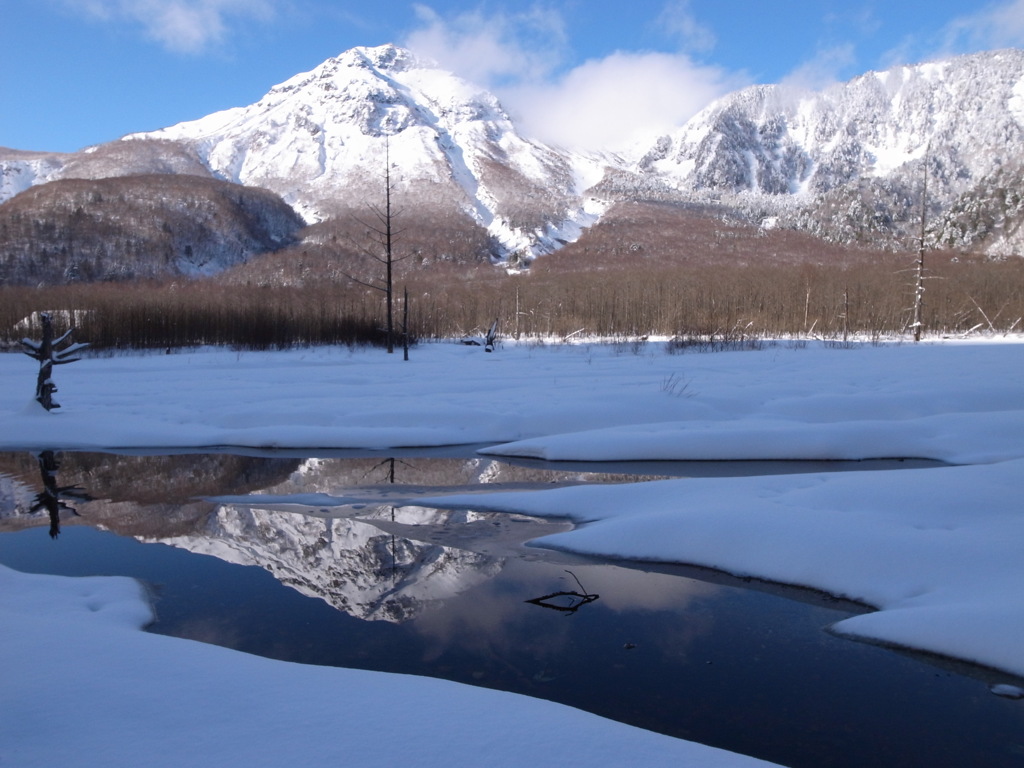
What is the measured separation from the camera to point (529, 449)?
919 cm

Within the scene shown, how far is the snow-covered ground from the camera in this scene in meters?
2.49

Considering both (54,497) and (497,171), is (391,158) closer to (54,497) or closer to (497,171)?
(497,171)

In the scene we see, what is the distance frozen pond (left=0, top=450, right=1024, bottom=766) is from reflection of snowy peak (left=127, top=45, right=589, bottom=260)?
112m

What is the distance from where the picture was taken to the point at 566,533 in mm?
5535

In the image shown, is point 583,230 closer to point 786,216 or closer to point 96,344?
point 786,216

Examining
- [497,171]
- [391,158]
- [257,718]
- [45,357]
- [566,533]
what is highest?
[391,158]

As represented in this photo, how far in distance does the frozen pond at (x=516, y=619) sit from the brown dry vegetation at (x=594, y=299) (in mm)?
23521

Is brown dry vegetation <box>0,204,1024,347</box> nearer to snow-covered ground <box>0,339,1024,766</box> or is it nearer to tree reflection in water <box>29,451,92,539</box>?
snow-covered ground <box>0,339,1024,766</box>

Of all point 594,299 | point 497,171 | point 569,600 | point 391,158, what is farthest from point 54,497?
point 391,158

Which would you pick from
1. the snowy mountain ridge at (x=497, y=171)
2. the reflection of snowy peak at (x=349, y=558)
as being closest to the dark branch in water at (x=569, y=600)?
the reflection of snowy peak at (x=349, y=558)

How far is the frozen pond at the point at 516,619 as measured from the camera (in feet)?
10.0

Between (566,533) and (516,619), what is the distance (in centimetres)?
153

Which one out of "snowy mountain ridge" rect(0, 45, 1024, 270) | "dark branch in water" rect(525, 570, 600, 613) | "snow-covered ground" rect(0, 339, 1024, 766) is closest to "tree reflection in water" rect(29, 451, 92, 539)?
"snow-covered ground" rect(0, 339, 1024, 766)

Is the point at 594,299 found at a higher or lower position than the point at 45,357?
higher
